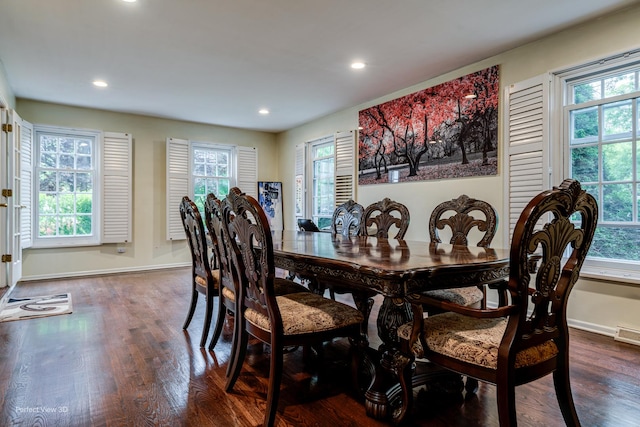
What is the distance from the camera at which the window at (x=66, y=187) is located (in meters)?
5.21

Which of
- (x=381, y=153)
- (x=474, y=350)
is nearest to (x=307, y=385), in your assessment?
(x=474, y=350)

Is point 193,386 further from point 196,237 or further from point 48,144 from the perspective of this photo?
point 48,144

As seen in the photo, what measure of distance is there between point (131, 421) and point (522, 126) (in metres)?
3.69

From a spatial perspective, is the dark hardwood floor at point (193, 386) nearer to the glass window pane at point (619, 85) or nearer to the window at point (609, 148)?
the window at point (609, 148)

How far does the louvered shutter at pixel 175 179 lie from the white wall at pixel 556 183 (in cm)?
357

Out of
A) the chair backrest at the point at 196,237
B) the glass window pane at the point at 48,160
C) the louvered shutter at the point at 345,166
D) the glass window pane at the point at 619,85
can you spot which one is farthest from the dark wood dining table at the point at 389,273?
the glass window pane at the point at 48,160

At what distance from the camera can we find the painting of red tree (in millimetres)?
3656

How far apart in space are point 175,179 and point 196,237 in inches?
150

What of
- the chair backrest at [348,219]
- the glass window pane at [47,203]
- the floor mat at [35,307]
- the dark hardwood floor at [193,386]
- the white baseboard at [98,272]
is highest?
the glass window pane at [47,203]

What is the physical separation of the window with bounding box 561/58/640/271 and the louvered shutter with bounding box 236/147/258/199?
5.08 m

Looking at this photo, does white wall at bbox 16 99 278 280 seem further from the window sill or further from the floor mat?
the window sill

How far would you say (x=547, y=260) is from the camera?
1.28 m

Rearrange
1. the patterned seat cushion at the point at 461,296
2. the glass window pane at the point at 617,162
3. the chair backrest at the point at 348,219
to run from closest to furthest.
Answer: the patterned seat cushion at the point at 461,296 < the glass window pane at the point at 617,162 < the chair backrest at the point at 348,219

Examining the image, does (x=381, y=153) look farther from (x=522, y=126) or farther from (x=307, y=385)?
(x=307, y=385)
